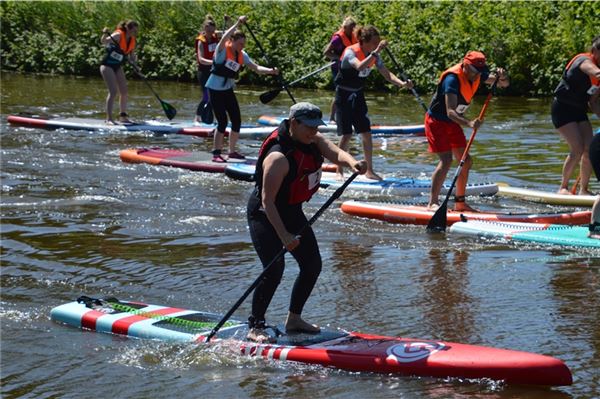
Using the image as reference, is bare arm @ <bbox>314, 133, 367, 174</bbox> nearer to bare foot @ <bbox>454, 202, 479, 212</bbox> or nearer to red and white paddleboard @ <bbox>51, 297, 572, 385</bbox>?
red and white paddleboard @ <bbox>51, 297, 572, 385</bbox>

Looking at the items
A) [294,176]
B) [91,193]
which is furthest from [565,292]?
[91,193]

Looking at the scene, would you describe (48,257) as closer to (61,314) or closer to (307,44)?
(61,314)

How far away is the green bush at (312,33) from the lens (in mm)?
22250

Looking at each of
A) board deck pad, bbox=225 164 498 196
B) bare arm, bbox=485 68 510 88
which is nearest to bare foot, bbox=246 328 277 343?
bare arm, bbox=485 68 510 88

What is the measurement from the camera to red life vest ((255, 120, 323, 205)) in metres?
7.12

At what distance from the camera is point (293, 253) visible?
732 centimetres

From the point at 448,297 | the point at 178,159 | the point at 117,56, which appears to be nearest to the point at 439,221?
the point at 448,297

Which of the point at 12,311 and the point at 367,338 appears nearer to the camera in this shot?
the point at 367,338

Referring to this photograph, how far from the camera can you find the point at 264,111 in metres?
22.4

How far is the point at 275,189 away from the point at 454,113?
417cm

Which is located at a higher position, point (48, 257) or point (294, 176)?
point (294, 176)

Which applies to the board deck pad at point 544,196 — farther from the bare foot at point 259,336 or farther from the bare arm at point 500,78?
the bare foot at point 259,336

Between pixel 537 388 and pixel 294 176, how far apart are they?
6.51 feet

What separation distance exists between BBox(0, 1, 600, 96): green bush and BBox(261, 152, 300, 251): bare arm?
15.4 m
